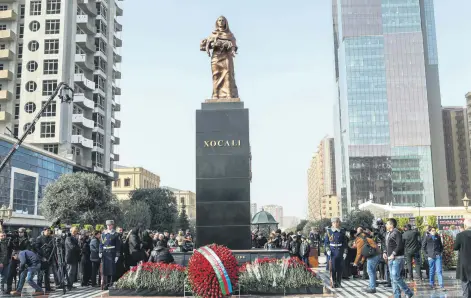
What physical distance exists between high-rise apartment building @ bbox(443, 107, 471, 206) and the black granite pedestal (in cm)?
14829

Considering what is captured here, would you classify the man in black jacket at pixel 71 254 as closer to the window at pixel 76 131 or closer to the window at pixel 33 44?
the window at pixel 76 131

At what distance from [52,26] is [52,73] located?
5.81 m

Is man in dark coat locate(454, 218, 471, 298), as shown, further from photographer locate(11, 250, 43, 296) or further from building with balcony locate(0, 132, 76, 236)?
building with balcony locate(0, 132, 76, 236)

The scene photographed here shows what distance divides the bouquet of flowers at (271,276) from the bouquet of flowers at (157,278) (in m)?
1.63

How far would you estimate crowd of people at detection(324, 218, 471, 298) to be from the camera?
1020 cm

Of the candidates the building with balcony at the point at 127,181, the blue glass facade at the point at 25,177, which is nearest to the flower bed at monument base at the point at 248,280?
the blue glass facade at the point at 25,177

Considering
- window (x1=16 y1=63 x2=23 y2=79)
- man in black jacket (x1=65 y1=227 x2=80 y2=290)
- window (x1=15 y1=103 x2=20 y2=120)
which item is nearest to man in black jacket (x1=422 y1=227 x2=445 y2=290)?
man in black jacket (x1=65 y1=227 x2=80 y2=290)

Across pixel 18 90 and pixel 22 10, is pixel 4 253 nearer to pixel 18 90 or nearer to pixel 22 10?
pixel 18 90

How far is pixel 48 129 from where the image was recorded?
184 ft

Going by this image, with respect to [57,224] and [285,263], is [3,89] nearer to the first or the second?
[57,224]

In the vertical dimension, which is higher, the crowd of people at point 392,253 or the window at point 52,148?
the window at point 52,148

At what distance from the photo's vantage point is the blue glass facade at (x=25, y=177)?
42344 millimetres

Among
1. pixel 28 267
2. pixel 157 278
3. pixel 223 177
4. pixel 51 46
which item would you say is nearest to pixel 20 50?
pixel 51 46

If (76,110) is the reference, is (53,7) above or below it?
above
